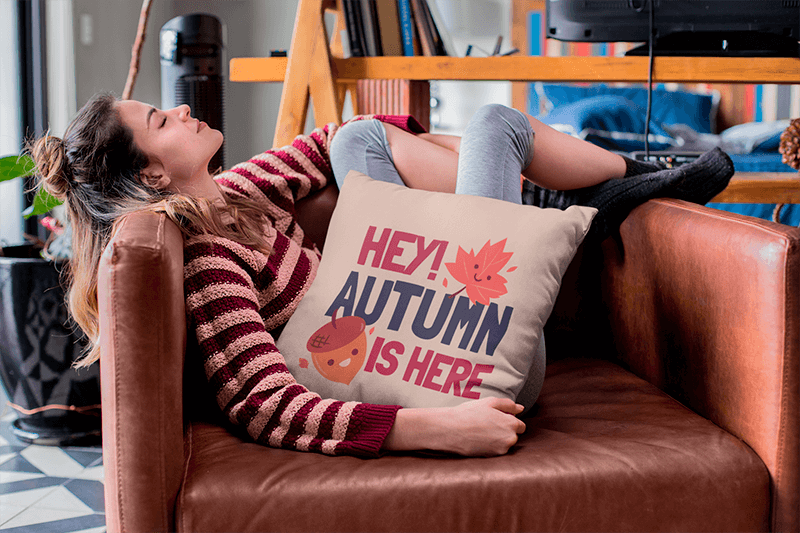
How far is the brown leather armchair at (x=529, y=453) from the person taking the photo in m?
0.75

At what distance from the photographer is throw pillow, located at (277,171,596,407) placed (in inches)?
35.1

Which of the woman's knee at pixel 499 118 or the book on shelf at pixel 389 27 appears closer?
the woman's knee at pixel 499 118

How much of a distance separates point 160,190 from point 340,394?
0.46 metres

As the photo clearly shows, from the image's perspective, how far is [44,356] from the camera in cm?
163

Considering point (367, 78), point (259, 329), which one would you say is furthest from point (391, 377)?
point (367, 78)

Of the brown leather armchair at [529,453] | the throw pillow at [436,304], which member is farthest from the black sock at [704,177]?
the throw pillow at [436,304]

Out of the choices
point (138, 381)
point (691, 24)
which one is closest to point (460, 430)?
point (138, 381)

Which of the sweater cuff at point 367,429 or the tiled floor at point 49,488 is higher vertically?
the sweater cuff at point 367,429

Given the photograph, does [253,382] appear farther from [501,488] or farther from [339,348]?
[501,488]

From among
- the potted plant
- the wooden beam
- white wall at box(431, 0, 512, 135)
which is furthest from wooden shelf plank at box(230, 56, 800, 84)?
white wall at box(431, 0, 512, 135)

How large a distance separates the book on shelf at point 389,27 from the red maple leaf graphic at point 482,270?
3.52ft

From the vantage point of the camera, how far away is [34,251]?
5.95ft

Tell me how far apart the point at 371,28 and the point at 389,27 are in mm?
51

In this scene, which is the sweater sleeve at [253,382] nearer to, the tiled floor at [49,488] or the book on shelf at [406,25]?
the tiled floor at [49,488]
